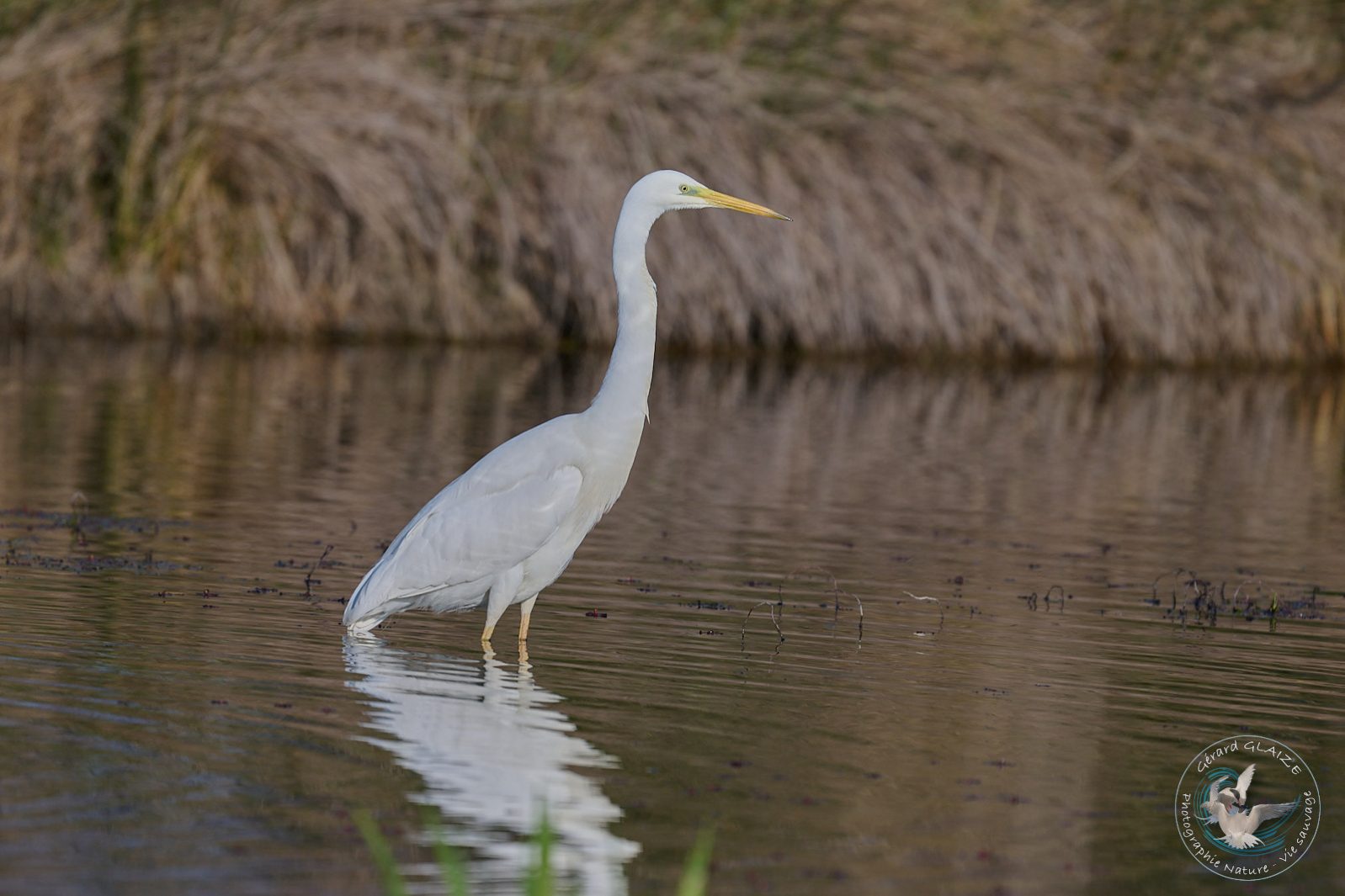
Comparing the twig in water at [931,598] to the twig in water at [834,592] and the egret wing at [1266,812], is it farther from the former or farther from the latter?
the egret wing at [1266,812]

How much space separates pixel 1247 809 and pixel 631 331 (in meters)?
3.30

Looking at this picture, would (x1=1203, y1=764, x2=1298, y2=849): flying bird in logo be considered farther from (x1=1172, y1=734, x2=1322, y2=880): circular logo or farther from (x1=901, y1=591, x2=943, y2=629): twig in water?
(x1=901, y1=591, x2=943, y2=629): twig in water

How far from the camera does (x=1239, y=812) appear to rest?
5.12 meters

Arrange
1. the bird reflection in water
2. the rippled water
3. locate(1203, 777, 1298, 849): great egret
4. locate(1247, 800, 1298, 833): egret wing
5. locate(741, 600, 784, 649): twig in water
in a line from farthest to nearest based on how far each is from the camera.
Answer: locate(741, 600, 784, 649): twig in water
locate(1247, 800, 1298, 833): egret wing
locate(1203, 777, 1298, 849): great egret
the rippled water
the bird reflection in water

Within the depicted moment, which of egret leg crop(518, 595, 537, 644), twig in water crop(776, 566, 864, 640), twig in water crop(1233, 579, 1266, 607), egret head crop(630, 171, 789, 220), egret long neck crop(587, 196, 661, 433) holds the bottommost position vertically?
egret leg crop(518, 595, 537, 644)

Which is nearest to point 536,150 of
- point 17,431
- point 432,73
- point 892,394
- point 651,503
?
point 432,73

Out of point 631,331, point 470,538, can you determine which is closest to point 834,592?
point 631,331

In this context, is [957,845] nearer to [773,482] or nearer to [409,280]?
[773,482]

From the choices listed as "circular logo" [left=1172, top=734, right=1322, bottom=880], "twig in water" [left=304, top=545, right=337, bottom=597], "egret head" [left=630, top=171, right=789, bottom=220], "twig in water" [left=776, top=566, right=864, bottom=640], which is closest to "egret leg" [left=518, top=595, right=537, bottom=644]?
"twig in water" [left=304, top=545, right=337, bottom=597]

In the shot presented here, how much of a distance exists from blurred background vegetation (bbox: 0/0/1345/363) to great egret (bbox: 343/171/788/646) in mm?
13238

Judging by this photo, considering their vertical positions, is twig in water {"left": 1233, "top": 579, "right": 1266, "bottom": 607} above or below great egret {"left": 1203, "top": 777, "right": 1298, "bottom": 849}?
above

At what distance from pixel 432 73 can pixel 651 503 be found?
446 inches

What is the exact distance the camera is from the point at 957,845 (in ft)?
15.6

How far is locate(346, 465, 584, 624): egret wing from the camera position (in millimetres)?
7090
